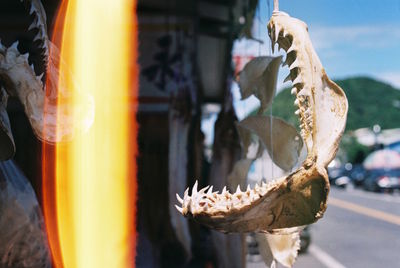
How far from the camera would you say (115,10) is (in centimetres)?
239

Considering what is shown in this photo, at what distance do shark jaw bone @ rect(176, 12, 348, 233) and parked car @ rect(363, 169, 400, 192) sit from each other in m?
19.9

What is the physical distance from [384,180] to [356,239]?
11588 millimetres

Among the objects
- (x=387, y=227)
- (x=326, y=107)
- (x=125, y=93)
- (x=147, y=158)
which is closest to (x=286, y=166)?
(x=326, y=107)

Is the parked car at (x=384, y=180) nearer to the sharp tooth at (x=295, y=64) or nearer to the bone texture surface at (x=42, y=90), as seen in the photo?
the sharp tooth at (x=295, y=64)

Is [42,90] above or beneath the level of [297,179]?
above

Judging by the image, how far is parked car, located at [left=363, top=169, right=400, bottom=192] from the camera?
1998 centimetres

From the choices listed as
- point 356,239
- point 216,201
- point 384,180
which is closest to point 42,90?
point 216,201

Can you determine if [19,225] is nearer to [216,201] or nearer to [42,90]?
[42,90]

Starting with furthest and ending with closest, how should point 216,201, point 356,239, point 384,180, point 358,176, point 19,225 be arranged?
point 358,176, point 384,180, point 356,239, point 19,225, point 216,201

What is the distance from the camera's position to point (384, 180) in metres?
20.3

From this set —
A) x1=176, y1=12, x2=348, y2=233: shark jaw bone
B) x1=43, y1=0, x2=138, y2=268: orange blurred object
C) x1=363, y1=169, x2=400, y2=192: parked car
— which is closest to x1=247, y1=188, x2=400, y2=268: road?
x1=43, y1=0, x2=138, y2=268: orange blurred object

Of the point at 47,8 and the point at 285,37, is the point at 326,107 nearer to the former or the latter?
the point at 285,37

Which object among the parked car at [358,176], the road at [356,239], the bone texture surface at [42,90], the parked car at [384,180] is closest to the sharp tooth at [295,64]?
the bone texture surface at [42,90]

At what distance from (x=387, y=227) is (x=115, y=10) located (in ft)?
32.2
